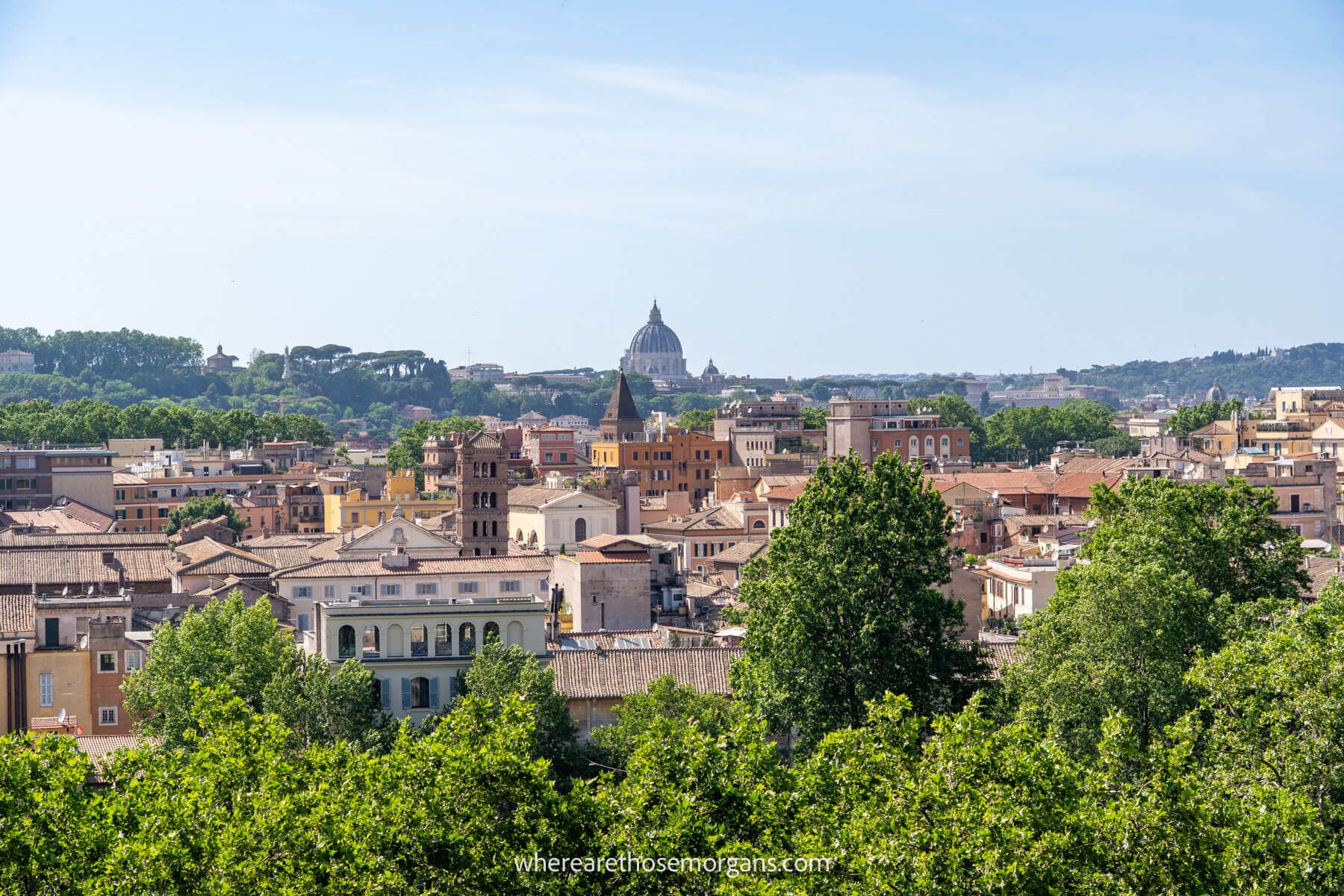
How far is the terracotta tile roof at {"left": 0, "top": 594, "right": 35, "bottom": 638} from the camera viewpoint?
1635 inches

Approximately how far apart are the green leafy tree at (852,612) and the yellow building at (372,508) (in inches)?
2051

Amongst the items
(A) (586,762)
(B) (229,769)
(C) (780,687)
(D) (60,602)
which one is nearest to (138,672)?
(D) (60,602)

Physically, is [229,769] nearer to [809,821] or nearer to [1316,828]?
[809,821]

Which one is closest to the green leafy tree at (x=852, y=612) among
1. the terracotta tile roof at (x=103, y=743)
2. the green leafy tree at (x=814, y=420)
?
the terracotta tile roof at (x=103, y=743)

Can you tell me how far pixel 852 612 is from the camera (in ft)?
108

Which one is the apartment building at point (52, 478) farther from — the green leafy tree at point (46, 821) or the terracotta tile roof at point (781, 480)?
the green leafy tree at point (46, 821)

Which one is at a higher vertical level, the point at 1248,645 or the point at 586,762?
the point at 1248,645

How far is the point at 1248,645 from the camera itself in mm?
27438

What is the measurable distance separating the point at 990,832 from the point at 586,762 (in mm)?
15525

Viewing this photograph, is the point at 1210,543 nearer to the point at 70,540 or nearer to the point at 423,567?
the point at 423,567

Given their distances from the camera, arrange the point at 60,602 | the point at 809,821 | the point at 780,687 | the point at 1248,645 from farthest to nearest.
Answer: the point at 60,602
the point at 780,687
the point at 1248,645
the point at 809,821

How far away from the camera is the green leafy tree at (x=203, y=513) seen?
92.4 meters

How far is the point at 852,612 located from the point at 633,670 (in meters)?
7.30

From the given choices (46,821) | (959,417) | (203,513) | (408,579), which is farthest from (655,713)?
(959,417)
